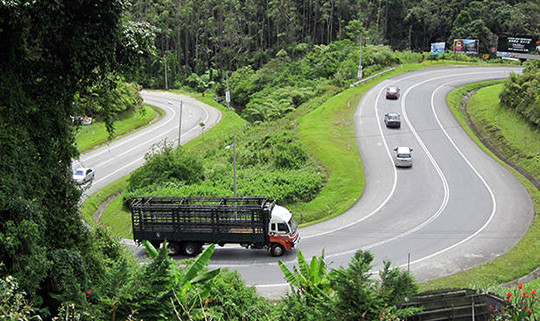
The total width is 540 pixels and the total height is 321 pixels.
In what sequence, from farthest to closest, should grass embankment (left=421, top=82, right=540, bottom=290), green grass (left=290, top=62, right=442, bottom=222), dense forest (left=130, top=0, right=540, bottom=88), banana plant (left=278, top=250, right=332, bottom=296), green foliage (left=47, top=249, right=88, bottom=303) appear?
dense forest (left=130, top=0, right=540, bottom=88) < green grass (left=290, top=62, right=442, bottom=222) < grass embankment (left=421, top=82, right=540, bottom=290) < banana plant (left=278, top=250, right=332, bottom=296) < green foliage (left=47, top=249, right=88, bottom=303)

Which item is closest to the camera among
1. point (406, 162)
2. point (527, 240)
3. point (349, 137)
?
point (527, 240)

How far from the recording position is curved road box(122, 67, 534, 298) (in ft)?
76.0

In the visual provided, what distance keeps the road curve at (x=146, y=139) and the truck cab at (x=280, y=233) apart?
37.3 feet

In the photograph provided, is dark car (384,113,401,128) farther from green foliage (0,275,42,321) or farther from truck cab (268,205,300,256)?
green foliage (0,275,42,321)

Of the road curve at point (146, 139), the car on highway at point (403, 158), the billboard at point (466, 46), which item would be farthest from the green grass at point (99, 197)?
the billboard at point (466, 46)

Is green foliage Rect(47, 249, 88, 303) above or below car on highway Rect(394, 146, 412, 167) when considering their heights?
above

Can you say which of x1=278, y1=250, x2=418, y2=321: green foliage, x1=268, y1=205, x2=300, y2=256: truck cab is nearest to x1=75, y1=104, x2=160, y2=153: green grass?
x1=268, y1=205, x2=300, y2=256: truck cab

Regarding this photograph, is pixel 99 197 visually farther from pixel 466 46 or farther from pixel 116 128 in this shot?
pixel 466 46

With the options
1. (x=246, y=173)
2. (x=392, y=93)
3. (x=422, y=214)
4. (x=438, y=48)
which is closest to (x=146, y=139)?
(x=246, y=173)

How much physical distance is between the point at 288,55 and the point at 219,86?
543 inches

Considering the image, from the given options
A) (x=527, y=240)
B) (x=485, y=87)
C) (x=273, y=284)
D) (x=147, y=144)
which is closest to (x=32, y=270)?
(x=273, y=284)

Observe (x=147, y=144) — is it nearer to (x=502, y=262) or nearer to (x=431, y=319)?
(x=502, y=262)

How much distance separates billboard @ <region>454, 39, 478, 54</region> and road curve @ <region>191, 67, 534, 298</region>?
3464 cm

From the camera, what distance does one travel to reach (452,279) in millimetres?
21031
